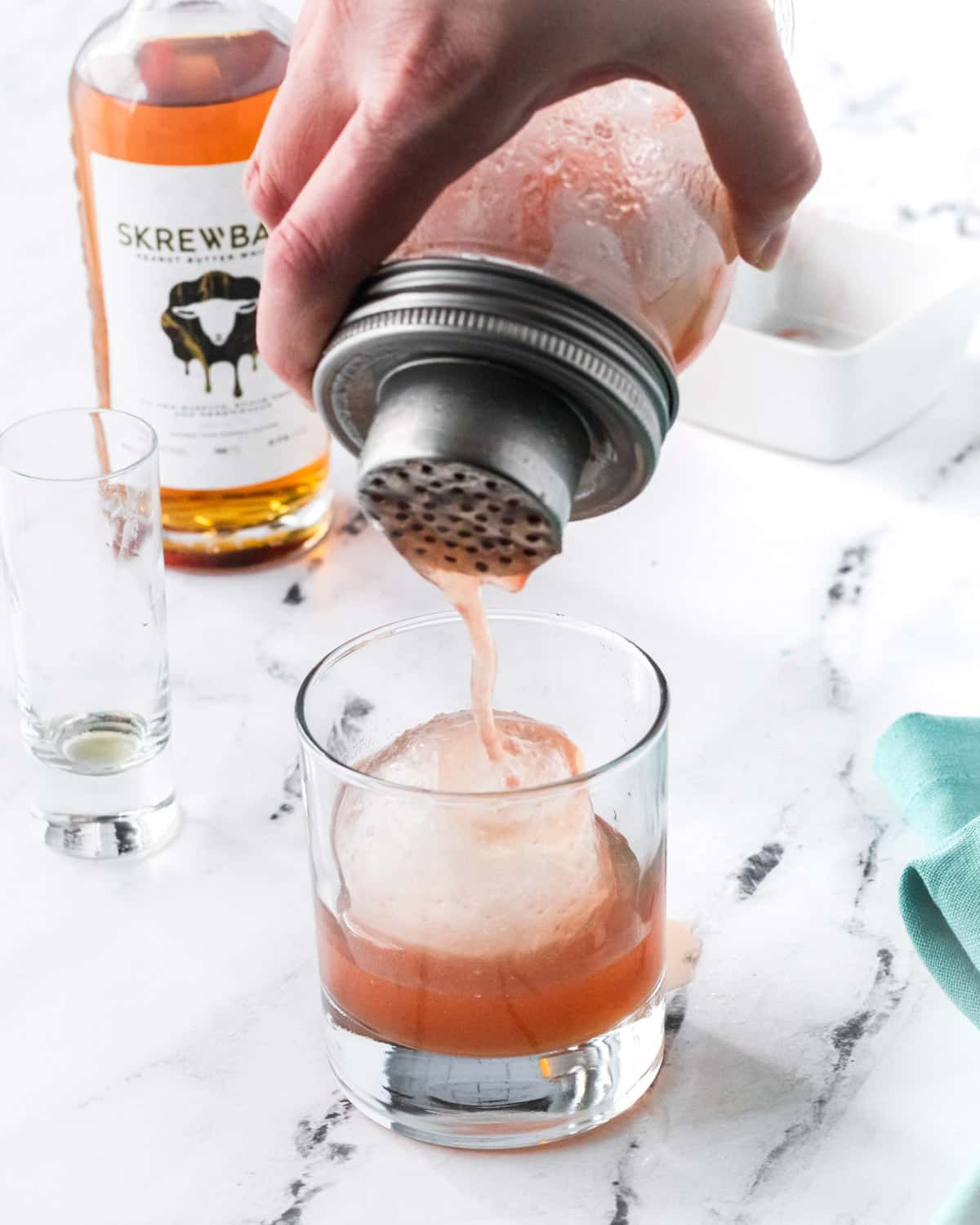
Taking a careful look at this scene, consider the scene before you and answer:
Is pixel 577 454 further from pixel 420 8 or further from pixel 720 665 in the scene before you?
pixel 720 665

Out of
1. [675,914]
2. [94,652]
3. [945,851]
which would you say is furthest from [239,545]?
[945,851]

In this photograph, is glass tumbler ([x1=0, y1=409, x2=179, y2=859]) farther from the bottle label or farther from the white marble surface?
the bottle label

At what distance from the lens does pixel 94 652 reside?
81cm

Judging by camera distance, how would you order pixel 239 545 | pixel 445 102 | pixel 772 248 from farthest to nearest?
pixel 239 545
pixel 772 248
pixel 445 102

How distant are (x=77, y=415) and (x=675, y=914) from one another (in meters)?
0.38

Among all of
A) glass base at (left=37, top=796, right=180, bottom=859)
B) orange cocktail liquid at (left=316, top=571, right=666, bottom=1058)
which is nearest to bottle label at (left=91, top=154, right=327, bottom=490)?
glass base at (left=37, top=796, right=180, bottom=859)

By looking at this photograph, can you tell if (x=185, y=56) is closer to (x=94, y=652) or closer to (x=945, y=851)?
(x=94, y=652)

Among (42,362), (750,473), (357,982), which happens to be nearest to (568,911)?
(357,982)

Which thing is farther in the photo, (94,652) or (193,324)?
(193,324)

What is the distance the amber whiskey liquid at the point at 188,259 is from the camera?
938 mm

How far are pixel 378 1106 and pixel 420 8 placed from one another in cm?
40

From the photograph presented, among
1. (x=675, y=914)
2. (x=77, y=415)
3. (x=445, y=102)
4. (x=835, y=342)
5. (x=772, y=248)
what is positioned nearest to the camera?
(x=445, y=102)

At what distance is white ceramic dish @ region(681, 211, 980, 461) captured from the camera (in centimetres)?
111

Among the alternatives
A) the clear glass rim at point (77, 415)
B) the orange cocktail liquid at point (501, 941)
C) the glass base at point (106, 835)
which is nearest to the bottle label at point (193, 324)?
the clear glass rim at point (77, 415)
